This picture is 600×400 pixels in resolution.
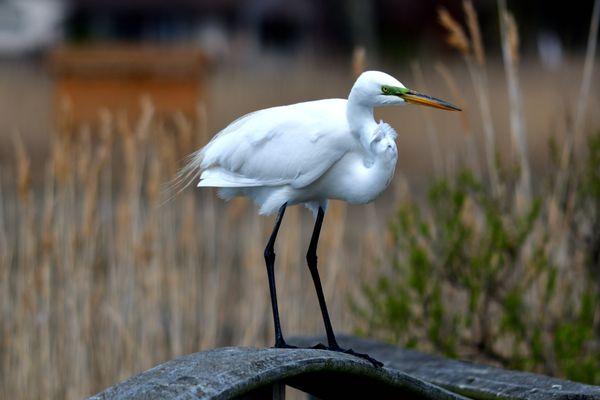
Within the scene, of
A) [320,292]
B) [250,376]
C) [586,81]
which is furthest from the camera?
[586,81]

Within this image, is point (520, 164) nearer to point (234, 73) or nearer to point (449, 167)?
point (449, 167)

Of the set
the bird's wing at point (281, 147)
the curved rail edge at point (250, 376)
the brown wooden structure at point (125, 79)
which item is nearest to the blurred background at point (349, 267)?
the bird's wing at point (281, 147)

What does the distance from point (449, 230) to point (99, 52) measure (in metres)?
6.95

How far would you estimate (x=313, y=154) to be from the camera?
2.57 meters

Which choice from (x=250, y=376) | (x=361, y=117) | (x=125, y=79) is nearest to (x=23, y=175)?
(x=361, y=117)

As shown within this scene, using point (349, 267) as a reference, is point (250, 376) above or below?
above

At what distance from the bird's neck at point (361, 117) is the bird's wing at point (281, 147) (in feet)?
0.12

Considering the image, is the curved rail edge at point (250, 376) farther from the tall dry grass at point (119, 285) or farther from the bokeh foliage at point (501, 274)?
the tall dry grass at point (119, 285)

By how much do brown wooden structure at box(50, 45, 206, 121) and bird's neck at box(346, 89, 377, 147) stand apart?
304 inches

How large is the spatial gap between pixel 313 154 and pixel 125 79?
802 centimetres

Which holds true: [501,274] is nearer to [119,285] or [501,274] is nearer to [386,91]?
[119,285]

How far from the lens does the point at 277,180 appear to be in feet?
8.67

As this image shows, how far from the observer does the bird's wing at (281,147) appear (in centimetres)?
257

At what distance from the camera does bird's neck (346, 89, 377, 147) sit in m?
2.52
